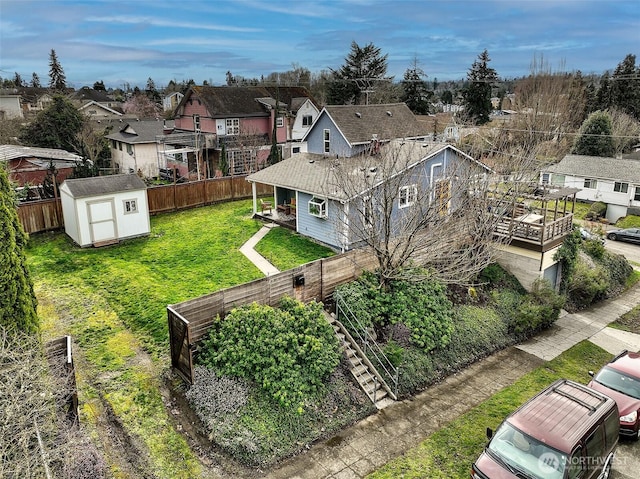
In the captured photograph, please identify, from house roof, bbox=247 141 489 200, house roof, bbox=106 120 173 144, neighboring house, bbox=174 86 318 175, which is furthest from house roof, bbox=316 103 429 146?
house roof, bbox=106 120 173 144

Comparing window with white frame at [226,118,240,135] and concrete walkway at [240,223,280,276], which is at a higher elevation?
window with white frame at [226,118,240,135]

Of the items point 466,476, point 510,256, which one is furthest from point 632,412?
point 510,256

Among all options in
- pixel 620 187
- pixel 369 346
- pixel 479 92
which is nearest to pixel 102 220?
pixel 369 346

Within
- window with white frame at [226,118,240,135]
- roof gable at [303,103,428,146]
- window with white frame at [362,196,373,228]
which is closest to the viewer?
window with white frame at [362,196,373,228]

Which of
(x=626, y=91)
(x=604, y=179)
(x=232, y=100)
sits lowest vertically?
(x=604, y=179)

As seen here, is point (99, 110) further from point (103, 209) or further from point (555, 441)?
point (555, 441)

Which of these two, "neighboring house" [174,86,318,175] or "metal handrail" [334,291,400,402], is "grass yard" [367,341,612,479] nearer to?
"metal handrail" [334,291,400,402]

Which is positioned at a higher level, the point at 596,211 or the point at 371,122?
the point at 371,122
